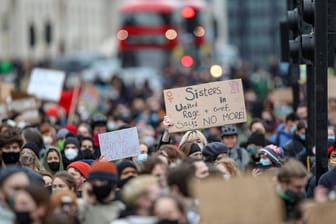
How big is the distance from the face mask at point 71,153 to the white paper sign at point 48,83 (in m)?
9.35

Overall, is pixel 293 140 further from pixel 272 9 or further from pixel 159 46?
pixel 272 9

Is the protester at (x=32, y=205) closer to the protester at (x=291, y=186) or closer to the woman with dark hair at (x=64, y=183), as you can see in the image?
the protester at (x=291, y=186)

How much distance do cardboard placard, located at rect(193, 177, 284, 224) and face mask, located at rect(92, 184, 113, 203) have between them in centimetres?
100

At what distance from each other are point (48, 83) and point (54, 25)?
59100 mm

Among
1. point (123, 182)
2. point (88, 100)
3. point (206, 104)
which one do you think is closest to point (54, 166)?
point (206, 104)

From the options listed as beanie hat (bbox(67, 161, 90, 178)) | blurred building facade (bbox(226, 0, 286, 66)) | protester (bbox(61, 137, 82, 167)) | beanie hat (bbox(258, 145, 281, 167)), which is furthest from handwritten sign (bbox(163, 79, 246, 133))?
blurred building facade (bbox(226, 0, 286, 66))

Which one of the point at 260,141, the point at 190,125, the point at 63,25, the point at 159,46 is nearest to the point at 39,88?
the point at 260,141

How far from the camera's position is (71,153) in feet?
54.6

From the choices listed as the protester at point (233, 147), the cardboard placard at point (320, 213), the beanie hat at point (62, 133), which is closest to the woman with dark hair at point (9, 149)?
the protester at point (233, 147)

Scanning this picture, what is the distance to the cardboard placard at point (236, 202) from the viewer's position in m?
10.5

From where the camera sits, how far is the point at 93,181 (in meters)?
11.5

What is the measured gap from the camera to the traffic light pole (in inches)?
547

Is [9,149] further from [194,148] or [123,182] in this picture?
[123,182]

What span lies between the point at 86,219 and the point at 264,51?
8256 centimetres
